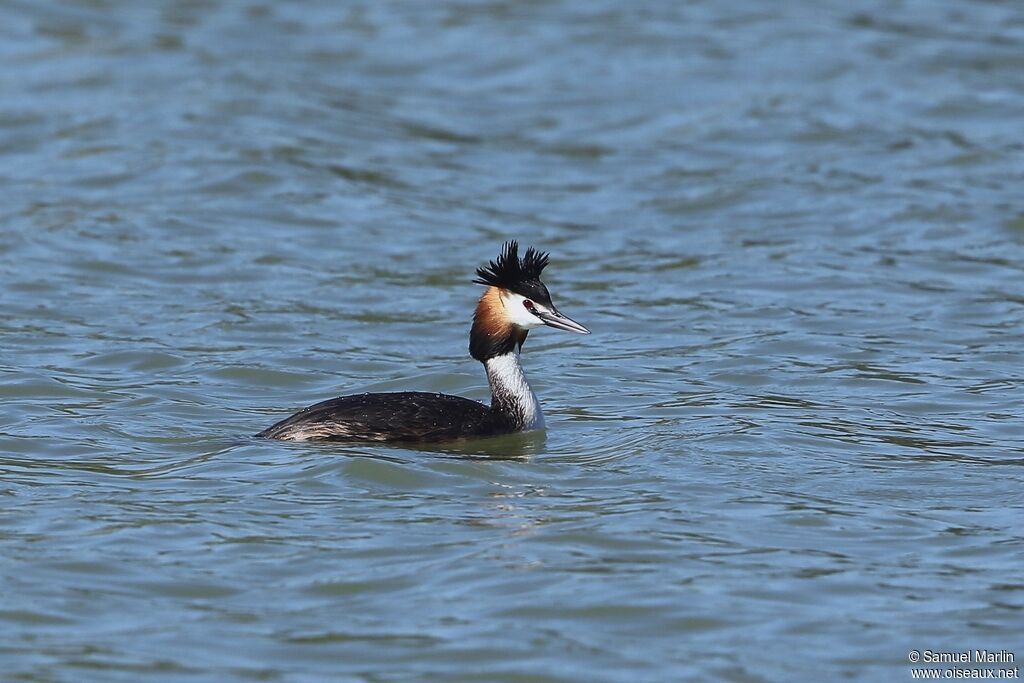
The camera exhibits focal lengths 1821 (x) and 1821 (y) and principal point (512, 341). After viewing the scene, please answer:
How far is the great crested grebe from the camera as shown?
10031 millimetres

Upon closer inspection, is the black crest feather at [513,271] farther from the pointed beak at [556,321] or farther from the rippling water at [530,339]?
the rippling water at [530,339]

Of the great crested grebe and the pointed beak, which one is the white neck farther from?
the pointed beak

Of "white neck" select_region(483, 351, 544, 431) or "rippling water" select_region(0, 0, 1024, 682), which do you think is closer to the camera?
"rippling water" select_region(0, 0, 1024, 682)

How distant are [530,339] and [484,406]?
317 centimetres

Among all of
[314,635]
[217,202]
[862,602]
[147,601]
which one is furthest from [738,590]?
[217,202]

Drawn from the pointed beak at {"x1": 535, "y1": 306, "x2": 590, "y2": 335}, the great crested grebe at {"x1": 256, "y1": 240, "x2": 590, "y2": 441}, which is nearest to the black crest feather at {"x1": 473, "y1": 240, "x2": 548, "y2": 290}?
the great crested grebe at {"x1": 256, "y1": 240, "x2": 590, "y2": 441}

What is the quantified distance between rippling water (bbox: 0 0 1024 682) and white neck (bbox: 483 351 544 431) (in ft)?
0.61

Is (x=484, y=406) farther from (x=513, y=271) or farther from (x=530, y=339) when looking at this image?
(x=530, y=339)

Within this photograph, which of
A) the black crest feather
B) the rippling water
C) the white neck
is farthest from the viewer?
the white neck

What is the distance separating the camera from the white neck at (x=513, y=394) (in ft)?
35.0

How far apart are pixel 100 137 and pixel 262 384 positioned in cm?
789

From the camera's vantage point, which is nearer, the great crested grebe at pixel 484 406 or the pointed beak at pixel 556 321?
the great crested grebe at pixel 484 406

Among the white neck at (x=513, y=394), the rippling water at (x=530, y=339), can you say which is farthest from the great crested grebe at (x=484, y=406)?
the rippling water at (x=530, y=339)

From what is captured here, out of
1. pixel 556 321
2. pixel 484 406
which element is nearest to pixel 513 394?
pixel 484 406
